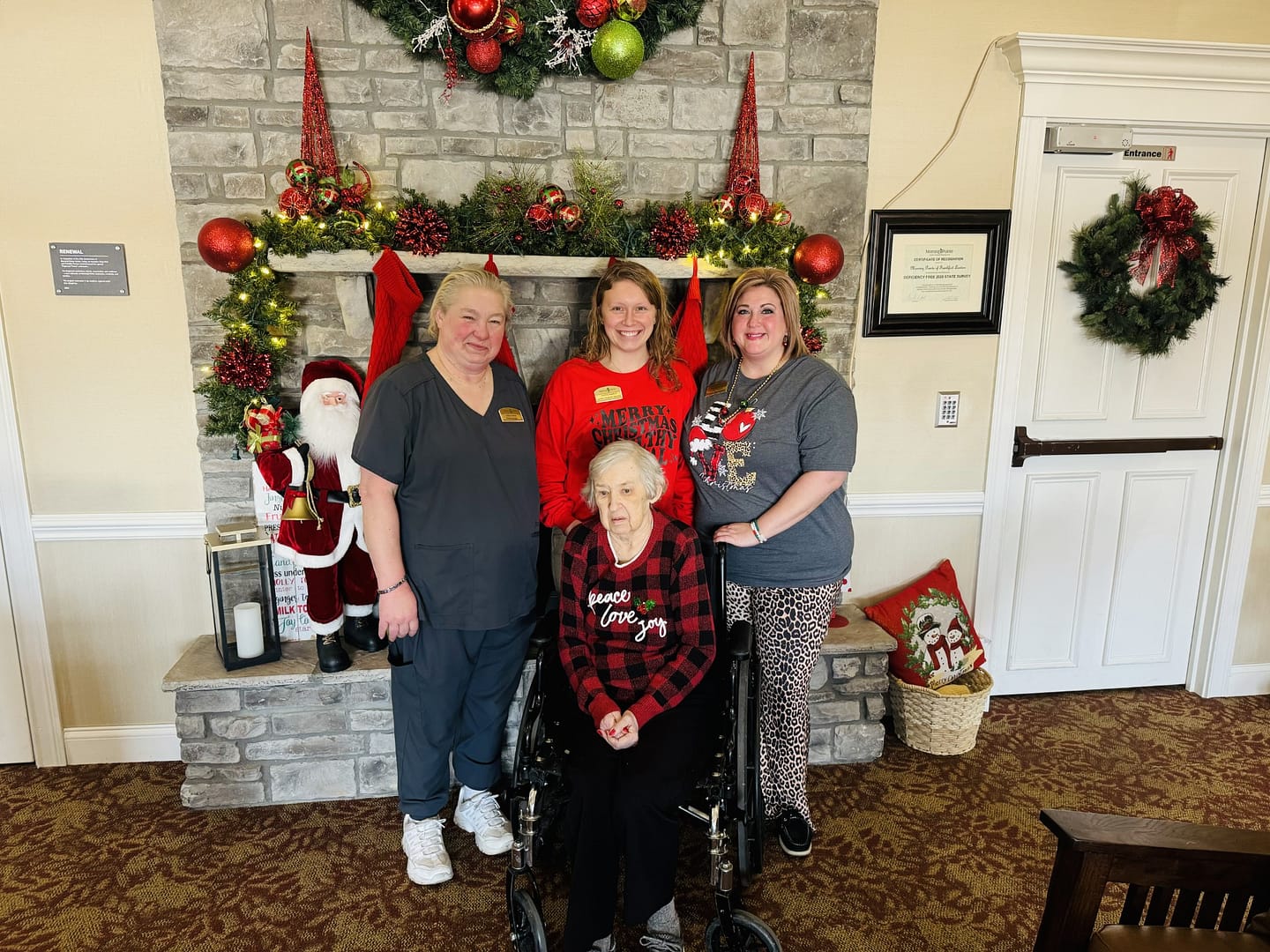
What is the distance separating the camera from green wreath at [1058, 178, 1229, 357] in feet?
9.24

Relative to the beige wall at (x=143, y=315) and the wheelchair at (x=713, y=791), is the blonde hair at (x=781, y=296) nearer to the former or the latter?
the wheelchair at (x=713, y=791)

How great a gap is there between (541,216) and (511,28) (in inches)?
21.0

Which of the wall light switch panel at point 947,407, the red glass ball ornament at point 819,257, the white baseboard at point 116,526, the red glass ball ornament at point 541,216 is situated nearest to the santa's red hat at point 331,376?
the white baseboard at point 116,526

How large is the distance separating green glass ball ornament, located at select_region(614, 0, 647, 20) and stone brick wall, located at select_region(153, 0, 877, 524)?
0.17 meters

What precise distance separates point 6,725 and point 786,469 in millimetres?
2734

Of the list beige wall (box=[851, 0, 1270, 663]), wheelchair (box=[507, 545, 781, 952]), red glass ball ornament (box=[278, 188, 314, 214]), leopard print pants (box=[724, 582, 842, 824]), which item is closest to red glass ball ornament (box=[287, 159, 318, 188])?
red glass ball ornament (box=[278, 188, 314, 214])

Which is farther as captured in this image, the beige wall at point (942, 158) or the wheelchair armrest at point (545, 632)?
the beige wall at point (942, 158)

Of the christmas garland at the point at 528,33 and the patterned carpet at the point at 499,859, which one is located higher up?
the christmas garland at the point at 528,33

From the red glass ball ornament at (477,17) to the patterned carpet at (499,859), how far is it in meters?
2.34

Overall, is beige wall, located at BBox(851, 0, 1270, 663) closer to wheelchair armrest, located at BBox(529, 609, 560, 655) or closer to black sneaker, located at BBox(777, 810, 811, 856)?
black sneaker, located at BBox(777, 810, 811, 856)

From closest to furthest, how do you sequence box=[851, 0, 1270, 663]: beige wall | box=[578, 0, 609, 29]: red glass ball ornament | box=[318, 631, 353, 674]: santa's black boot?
box=[578, 0, 609, 29]: red glass ball ornament, box=[318, 631, 353, 674]: santa's black boot, box=[851, 0, 1270, 663]: beige wall

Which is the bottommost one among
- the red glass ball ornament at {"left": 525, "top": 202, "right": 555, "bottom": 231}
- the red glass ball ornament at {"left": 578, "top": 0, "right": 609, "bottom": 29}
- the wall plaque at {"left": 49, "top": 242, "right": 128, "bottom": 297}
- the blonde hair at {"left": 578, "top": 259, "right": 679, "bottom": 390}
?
the blonde hair at {"left": 578, "top": 259, "right": 679, "bottom": 390}

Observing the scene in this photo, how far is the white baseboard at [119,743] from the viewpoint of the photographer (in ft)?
8.91

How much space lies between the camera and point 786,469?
2.11 m
